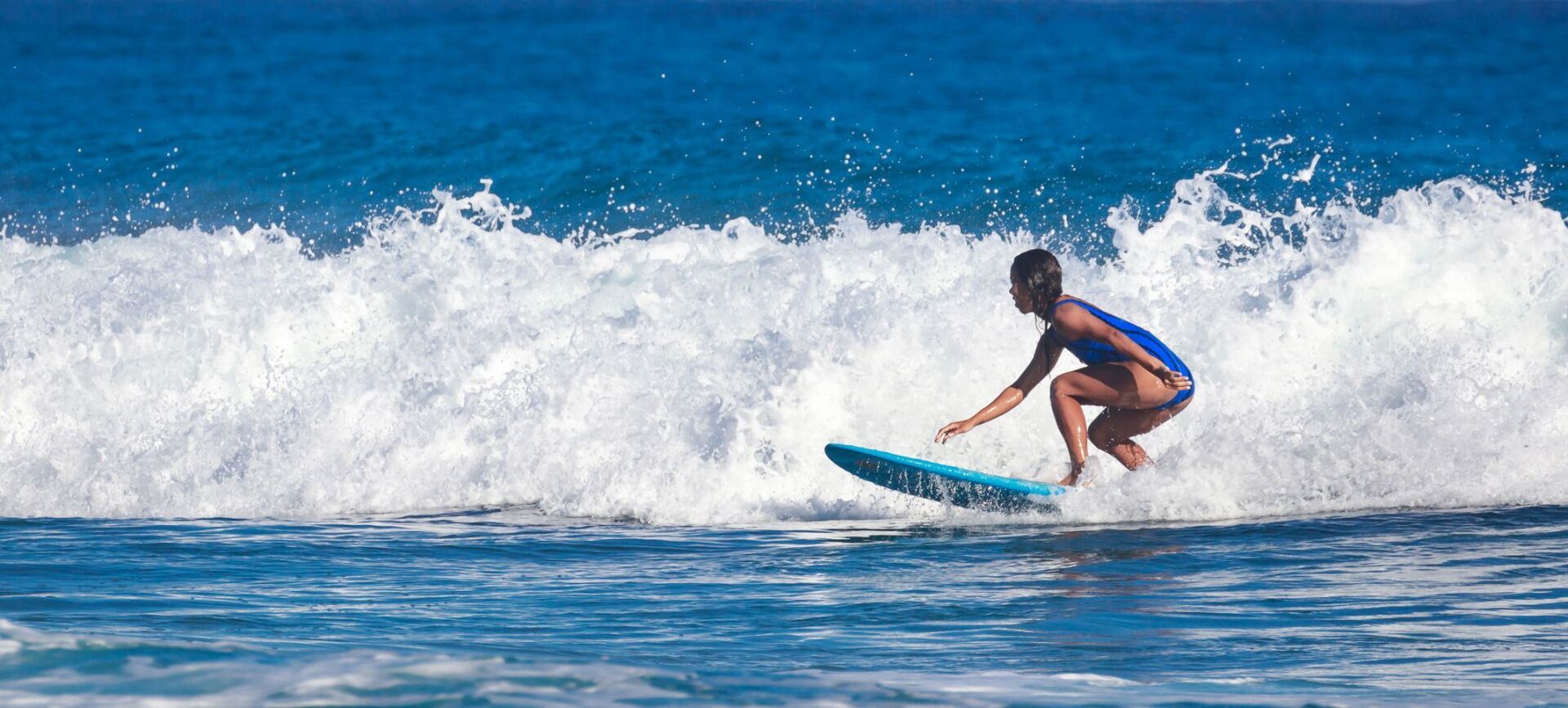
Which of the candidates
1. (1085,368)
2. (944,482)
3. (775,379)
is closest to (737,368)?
(775,379)

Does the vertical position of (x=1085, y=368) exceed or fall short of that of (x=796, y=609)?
it exceeds it

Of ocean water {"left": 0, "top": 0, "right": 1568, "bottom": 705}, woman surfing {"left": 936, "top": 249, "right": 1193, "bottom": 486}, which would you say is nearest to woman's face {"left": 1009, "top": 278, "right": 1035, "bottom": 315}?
woman surfing {"left": 936, "top": 249, "right": 1193, "bottom": 486}

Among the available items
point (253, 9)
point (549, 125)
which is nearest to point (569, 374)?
point (549, 125)

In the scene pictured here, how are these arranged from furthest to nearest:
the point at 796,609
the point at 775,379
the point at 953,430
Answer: the point at 775,379 → the point at 953,430 → the point at 796,609

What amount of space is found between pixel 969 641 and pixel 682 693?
1.68 metres

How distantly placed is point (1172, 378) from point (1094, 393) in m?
0.35

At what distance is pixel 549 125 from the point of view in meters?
19.4

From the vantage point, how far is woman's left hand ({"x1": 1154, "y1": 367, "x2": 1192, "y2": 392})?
7.48 metres

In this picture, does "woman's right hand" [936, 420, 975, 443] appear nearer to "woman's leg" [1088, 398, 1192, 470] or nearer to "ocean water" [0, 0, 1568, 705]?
"ocean water" [0, 0, 1568, 705]

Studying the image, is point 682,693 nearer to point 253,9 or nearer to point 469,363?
point 469,363

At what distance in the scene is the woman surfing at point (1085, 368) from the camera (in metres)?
7.36

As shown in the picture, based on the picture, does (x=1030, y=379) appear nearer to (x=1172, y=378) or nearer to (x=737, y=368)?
(x=1172, y=378)

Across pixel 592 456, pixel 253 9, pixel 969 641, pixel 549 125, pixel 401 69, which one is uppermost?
pixel 253 9

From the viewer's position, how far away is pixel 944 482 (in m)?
7.65
